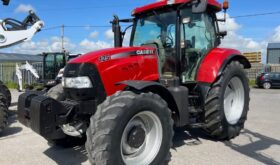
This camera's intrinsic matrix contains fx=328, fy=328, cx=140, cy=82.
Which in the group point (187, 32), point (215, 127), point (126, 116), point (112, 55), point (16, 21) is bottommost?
point (215, 127)

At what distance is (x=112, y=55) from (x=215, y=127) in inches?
90.9

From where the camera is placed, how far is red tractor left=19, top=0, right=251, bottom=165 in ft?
13.5

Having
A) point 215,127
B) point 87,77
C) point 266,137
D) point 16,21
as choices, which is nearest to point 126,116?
point 87,77

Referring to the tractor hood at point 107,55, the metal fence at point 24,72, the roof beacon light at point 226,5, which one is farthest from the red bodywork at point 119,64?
the metal fence at point 24,72

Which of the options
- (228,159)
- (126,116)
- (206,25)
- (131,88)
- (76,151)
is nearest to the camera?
(126,116)

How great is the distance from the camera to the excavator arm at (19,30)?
9117mm

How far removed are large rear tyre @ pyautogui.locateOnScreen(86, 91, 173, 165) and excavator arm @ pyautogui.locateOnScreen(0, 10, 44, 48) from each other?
6219 millimetres

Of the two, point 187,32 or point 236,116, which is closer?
point 187,32

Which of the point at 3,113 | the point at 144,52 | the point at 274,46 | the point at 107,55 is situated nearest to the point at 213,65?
the point at 144,52

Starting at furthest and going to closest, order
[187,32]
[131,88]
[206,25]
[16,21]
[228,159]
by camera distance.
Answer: [16,21] < [206,25] < [187,32] < [228,159] < [131,88]

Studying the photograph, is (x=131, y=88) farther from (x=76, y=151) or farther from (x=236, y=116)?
(x=236, y=116)

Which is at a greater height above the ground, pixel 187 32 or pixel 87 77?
pixel 187 32

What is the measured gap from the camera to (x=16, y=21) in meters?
9.49

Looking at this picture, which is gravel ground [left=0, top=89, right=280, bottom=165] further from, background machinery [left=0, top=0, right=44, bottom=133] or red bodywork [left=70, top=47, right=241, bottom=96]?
background machinery [left=0, top=0, right=44, bottom=133]
